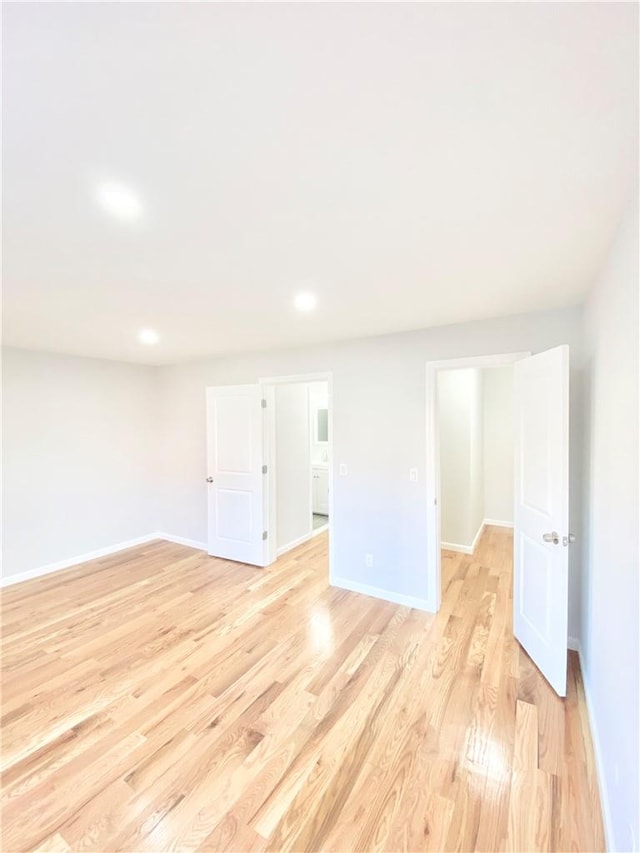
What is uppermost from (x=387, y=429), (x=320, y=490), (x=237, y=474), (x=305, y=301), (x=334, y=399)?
(x=305, y=301)

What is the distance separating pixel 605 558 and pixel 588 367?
115cm

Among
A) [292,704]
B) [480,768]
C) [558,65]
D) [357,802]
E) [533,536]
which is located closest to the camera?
[558,65]

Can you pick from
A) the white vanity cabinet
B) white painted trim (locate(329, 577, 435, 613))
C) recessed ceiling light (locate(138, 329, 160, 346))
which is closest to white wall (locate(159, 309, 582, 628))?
white painted trim (locate(329, 577, 435, 613))

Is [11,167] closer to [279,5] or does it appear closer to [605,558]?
[279,5]

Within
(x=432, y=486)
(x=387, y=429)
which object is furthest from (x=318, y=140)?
(x=432, y=486)

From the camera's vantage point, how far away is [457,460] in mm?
4469

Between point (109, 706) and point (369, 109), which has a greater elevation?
point (369, 109)

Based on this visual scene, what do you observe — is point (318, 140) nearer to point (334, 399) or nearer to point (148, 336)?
point (334, 399)

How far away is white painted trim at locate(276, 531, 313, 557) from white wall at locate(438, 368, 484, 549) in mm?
1804

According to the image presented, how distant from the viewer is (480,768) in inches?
65.3

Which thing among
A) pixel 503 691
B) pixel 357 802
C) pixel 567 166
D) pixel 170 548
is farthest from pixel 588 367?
pixel 170 548

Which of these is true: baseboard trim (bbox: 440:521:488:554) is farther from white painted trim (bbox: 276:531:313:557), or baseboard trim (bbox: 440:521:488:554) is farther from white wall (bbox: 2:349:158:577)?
white wall (bbox: 2:349:158:577)

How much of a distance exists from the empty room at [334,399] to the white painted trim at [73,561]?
0.08 metres

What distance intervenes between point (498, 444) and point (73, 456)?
5.82 meters
